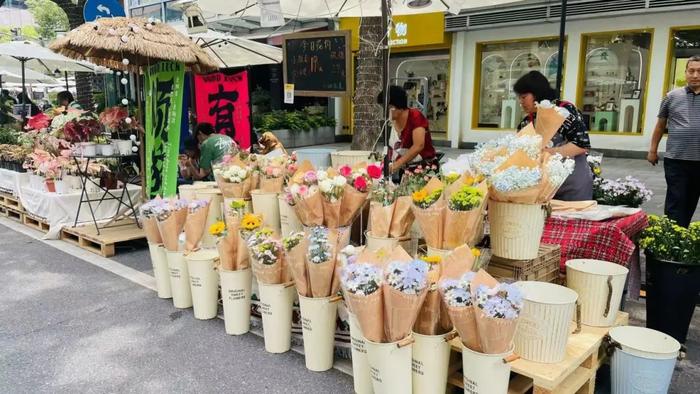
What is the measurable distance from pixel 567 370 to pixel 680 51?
10.5 m

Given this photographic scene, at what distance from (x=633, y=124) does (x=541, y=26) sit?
3057 millimetres

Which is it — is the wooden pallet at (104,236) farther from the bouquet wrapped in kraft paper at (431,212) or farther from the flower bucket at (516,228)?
Answer: the flower bucket at (516,228)

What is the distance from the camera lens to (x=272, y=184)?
3934 mm

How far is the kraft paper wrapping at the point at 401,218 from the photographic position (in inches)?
119

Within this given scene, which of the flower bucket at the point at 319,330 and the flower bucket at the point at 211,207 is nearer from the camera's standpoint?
the flower bucket at the point at 319,330

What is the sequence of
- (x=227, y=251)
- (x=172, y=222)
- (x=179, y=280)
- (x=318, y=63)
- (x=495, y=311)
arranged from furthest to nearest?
(x=318, y=63), (x=179, y=280), (x=172, y=222), (x=227, y=251), (x=495, y=311)

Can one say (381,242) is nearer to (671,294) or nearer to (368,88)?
(671,294)

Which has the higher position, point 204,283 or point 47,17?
point 47,17

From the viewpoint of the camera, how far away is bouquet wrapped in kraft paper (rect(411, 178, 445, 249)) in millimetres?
2658

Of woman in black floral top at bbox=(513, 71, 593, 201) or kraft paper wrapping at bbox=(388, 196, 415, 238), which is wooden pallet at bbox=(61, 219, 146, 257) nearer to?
kraft paper wrapping at bbox=(388, 196, 415, 238)

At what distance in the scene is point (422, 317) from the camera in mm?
2436

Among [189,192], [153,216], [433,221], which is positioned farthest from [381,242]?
[189,192]

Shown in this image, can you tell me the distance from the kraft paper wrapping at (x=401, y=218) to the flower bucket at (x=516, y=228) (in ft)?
1.64

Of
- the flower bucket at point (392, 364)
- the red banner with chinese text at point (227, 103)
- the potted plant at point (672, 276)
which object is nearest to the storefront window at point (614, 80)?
the red banner with chinese text at point (227, 103)
